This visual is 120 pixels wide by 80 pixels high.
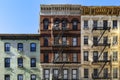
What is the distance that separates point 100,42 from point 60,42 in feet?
25.6

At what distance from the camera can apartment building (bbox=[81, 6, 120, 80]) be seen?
340 ft

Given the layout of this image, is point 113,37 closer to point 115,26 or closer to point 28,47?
point 115,26

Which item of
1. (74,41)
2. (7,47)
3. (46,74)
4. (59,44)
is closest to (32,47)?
(7,47)

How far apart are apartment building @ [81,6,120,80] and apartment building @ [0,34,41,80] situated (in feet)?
30.2

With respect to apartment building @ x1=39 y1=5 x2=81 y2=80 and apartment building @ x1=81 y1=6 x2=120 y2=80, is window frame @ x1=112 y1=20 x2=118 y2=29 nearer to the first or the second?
apartment building @ x1=81 y1=6 x2=120 y2=80

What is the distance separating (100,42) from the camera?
342ft

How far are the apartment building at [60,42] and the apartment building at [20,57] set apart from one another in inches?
55.5

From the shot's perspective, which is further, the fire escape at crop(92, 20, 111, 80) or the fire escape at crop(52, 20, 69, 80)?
the fire escape at crop(52, 20, 69, 80)

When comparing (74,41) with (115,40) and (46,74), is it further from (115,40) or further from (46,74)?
(46,74)

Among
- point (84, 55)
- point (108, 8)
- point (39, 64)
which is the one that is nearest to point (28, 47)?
point (39, 64)

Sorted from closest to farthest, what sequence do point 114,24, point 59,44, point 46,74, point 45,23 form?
point 46,74 → point 59,44 → point 114,24 → point 45,23

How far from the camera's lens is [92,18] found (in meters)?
105

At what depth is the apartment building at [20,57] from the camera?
103562mm

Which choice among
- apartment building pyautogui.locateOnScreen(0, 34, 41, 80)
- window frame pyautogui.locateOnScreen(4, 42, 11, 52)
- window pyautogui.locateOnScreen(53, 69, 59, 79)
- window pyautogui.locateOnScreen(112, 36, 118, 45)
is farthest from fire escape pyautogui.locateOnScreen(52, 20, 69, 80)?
window pyautogui.locateOnScreen(112, 36, 118, 45)
